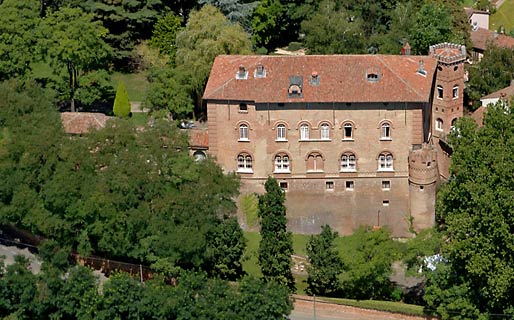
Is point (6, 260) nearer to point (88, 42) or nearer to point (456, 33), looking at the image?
point (88, 42)

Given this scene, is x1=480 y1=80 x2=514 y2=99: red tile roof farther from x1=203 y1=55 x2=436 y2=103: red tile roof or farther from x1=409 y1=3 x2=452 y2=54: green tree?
x1=203 y1=55 x2=436 y2=103: red tile roof

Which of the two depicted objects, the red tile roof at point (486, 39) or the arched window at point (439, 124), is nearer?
the arched window at point (439, 124)

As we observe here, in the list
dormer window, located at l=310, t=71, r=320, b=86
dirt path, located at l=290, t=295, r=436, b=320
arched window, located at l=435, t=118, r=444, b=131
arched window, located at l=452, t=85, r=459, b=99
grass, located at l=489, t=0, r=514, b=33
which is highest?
dormer window, located at l=310, t=71, r=320, b=86

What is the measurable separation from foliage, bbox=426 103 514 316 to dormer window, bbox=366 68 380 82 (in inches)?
644

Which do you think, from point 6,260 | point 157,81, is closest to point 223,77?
point 157,81

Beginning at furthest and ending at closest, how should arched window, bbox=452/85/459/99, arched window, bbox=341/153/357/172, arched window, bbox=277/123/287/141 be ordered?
arched window, bbox=452/85/459/99, arched window, bbox=341/153/357/172, arched window, bbox=277/123/287/141

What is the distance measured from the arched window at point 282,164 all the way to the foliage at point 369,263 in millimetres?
13359

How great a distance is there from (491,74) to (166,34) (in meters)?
35.9

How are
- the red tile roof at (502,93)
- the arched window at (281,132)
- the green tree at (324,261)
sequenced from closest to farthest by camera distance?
the green tree at (324,261) → the arched window at (281,132) → the red tile roof at (502,93)

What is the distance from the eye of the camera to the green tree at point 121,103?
126562 mm

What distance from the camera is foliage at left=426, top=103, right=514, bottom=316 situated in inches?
3465

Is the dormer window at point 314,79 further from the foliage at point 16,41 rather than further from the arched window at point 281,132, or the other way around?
the foliage at point 16,41

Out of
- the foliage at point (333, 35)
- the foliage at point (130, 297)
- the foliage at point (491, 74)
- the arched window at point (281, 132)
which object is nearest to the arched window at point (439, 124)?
the foliage at point (491, 74)

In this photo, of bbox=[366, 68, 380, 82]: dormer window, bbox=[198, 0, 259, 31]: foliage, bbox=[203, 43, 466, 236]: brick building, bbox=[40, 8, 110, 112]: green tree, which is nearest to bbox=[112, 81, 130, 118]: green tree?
bbox=[40, 8, 110, 112]: green tree
